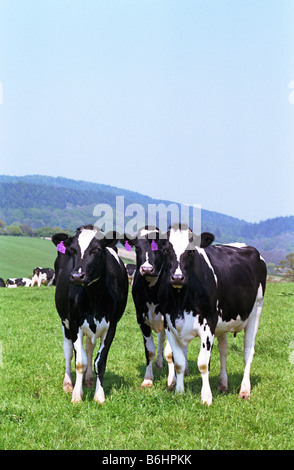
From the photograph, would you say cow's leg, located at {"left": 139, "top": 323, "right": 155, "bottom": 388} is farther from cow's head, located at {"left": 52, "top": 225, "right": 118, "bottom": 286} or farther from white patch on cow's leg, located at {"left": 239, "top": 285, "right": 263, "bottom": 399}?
cow's head, located at {"left": 52, "top": 225, "right": 118, "bottom": 286}

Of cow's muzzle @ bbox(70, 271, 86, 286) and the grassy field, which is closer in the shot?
cow's muzzle @ bbox(70, 271, 86, 286)

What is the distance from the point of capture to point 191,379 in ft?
28.3

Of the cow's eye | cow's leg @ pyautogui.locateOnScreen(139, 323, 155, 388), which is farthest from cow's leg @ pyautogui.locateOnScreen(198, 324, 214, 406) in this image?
the cow's eye

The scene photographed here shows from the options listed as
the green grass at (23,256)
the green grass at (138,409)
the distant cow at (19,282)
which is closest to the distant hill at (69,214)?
the green grass at (23,256)

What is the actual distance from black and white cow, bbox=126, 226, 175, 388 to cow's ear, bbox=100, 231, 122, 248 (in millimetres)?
288

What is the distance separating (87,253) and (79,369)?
1655 millimetres

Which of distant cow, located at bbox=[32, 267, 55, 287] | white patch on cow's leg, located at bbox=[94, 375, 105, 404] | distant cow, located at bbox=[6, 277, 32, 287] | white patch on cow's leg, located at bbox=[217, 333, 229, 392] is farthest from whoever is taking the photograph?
distant cow, located at bbox=[6, 277, 32, 287]

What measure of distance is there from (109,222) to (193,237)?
1330 mm

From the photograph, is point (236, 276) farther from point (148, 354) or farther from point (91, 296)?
point (91, 296)

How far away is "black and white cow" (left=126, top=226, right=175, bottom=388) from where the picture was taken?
777 cm

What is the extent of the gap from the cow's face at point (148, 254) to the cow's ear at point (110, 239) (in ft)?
1.05

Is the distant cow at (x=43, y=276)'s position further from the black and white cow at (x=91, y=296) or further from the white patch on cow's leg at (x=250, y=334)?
the white patch on cow's leg at (x=250, y=334)
